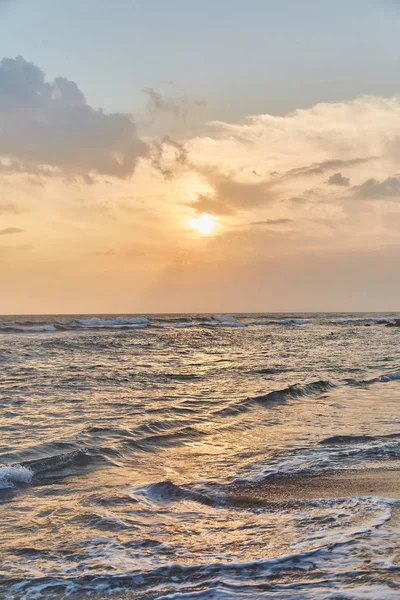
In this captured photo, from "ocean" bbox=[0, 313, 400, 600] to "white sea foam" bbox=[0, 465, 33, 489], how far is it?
3cm

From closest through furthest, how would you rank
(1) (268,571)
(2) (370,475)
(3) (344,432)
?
(1) (268,571) → (2) (370,475) → (3) (344,432)

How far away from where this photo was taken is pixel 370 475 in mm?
7562

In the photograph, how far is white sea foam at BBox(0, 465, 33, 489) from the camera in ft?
24.1

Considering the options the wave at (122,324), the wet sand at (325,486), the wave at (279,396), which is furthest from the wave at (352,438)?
the wave at (122,324)

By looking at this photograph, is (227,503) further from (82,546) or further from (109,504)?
(82,546)

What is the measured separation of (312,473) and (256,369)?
46.4 ft

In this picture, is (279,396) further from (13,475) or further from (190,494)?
(13,475)

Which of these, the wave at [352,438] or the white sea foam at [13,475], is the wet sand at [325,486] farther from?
the white sea foam at [13,475]

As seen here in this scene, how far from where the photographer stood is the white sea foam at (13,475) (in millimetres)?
7340

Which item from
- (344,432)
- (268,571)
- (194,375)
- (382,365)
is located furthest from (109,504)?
(382,365)

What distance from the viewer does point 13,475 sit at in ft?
24.7

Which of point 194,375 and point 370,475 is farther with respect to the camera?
point 194,375

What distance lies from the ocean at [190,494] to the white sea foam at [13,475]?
1.0 inches

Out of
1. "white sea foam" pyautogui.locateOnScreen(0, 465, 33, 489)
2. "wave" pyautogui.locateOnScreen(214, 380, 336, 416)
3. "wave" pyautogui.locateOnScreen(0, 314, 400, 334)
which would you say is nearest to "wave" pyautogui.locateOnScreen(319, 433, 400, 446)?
"wave" pyautogui.locateOnScreen(214, 380, 336, 416)
